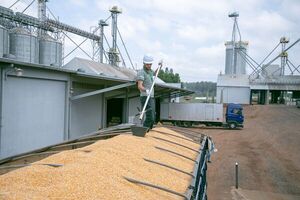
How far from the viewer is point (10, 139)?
→ 31.3ft

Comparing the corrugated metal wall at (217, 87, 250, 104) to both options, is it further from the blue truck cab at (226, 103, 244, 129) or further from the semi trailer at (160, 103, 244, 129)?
the blue truck cab at (226, 103, 244, 129)

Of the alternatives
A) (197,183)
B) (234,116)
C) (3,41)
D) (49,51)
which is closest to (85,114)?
(3,41)

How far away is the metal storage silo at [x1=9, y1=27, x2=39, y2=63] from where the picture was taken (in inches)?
631

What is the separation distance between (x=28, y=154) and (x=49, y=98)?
243 inches

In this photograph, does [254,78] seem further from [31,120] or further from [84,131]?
[31,120]

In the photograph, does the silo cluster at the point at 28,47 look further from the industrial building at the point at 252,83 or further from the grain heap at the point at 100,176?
the industrial building at the point at 252,83

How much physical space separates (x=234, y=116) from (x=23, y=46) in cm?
1863

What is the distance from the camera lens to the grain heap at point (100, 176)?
8.86ft

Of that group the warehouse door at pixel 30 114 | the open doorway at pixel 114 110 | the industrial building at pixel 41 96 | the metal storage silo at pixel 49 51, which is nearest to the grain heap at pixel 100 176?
the industrial building at pixel 41 96

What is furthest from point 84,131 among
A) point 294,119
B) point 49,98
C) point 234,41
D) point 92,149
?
point 234,41

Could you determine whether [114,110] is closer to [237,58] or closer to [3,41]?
[3,41]

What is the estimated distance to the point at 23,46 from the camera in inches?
653

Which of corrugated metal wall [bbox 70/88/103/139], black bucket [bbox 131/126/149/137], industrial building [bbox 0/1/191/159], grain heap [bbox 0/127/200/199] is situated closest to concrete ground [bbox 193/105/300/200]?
industrial building [bbox 0/1/191/159]

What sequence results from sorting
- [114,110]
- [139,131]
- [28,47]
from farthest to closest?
[114,110]
[28,47]
[139,131]
